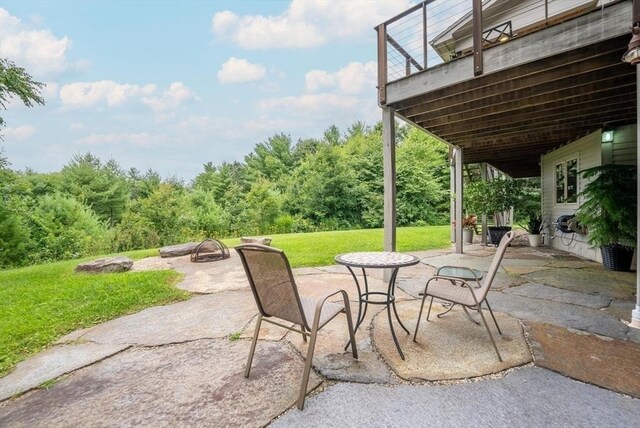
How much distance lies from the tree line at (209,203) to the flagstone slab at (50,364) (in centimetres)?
793

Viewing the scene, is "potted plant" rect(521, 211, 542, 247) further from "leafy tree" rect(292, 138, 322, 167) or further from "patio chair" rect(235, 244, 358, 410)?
"leafy tree" rect(292, 138, 322, 167)

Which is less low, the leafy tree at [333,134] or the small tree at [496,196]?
the leafy tree at [333,134]

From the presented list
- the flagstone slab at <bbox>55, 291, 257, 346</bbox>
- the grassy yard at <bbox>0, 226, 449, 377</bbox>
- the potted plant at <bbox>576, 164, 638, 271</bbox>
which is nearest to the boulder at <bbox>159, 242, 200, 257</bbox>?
the grassy yard at <bbox>0, 226, 449, 377</bbox>

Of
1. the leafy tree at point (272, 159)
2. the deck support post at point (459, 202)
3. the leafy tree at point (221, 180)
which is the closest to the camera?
the deck support post at point (459, 202)

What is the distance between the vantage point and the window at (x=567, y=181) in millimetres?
6831

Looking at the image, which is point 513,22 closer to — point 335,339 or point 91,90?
point 335,339

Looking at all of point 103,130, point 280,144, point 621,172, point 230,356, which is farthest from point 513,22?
point 103,130

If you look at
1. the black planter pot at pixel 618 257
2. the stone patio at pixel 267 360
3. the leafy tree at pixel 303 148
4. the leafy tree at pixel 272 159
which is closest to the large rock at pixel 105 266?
A: the stone patio at pixel 267 360

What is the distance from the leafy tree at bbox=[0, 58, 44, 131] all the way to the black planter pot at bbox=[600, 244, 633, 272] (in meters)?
11.1

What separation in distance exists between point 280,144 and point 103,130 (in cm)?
1681

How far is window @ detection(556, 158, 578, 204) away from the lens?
22.4ft

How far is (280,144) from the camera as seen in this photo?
26.2 meters

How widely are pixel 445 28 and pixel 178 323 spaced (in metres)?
9.92

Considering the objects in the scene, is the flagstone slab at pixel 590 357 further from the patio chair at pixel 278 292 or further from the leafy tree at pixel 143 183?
the leafy tree at pixel 143 183
